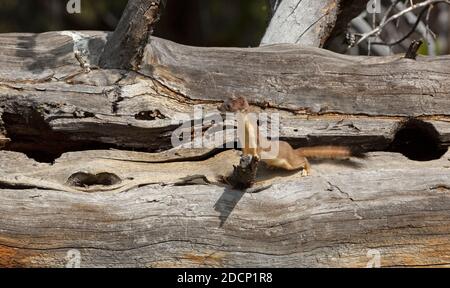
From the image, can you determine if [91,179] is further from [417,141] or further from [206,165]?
[417,141]

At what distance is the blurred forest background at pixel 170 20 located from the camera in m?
8.52

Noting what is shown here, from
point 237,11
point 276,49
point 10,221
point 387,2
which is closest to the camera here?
point 10,221

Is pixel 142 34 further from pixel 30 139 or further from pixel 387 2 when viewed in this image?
pixel 387 2

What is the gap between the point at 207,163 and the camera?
331cm

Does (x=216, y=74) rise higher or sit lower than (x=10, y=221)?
higher

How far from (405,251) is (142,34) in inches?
50.4

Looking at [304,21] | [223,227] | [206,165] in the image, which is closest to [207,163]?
[206,165]

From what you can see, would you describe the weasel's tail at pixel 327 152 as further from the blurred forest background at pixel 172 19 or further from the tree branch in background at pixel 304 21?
the blurred forest background at pixel 172 19

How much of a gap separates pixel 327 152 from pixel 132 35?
883 millimetres

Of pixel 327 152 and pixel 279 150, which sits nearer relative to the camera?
pixel 279 150

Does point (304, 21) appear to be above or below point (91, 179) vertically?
above

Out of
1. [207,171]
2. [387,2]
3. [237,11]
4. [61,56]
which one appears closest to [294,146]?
[207,171]

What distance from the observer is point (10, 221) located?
10.2 ft

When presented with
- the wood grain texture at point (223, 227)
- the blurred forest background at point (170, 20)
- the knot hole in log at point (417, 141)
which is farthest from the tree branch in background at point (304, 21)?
the blurred forest background at point (170, 20)
